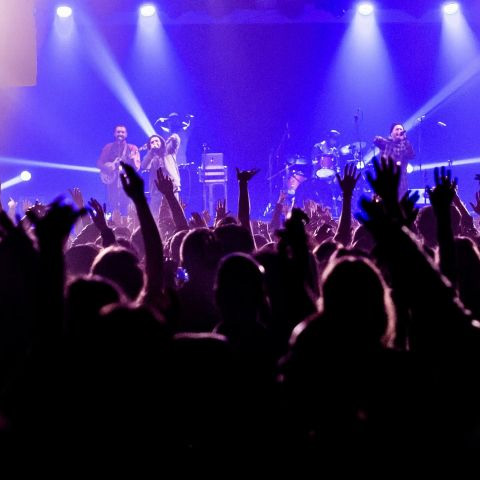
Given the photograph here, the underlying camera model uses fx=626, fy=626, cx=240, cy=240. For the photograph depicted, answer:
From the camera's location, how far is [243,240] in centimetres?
397

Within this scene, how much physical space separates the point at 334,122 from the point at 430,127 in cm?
279

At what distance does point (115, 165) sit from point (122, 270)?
12.5 m

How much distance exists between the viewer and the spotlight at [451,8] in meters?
16.4

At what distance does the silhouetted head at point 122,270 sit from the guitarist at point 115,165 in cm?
1233

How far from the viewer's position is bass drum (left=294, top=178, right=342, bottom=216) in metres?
17.0

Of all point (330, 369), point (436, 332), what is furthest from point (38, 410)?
point (436, 332)

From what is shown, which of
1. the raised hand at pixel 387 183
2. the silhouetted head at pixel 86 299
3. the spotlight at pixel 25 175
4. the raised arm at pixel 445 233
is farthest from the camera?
the spotlight at pixel 25 175

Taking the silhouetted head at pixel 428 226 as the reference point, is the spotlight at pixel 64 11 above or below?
above

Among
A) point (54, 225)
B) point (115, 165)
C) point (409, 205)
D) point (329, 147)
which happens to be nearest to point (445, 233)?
point (409, 205)

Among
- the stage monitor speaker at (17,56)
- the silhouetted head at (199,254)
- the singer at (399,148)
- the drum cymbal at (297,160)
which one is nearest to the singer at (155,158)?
the drum cymbal at (297,160)

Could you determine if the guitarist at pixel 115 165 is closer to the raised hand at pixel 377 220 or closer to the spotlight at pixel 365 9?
the spotlight at pixel 365 9

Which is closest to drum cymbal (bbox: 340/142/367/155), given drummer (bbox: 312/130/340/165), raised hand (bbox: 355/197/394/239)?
drummer (bbox: 312/130/340/165)

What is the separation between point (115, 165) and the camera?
15.4m

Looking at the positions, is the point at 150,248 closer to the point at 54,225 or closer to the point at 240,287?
the point at 240,287
